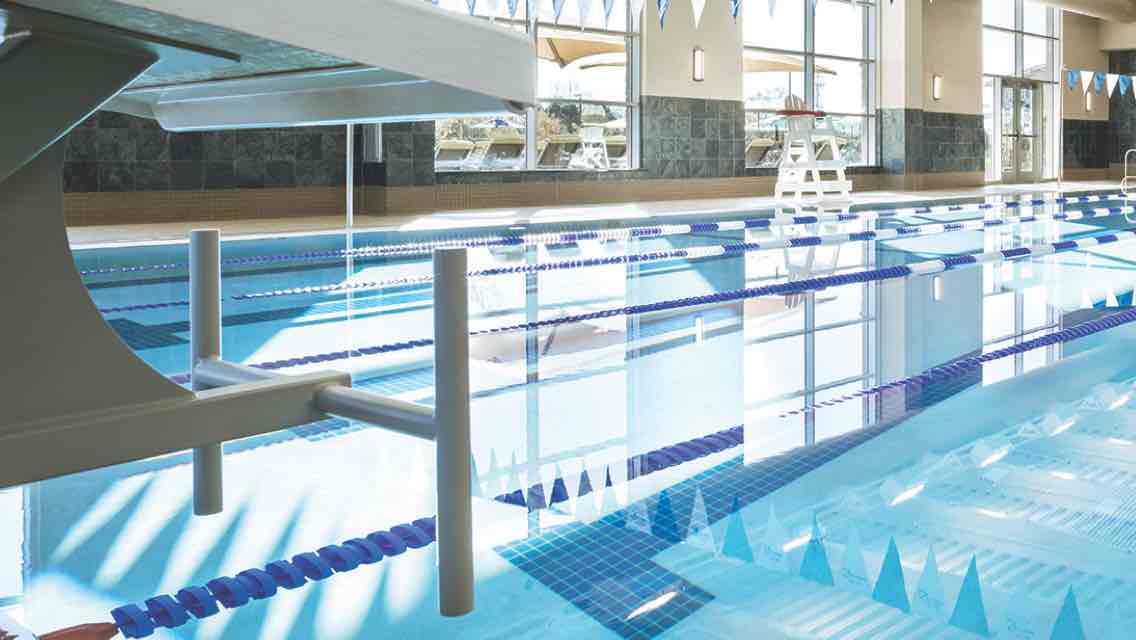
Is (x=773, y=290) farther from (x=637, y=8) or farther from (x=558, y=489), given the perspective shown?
(x=637, y=8)

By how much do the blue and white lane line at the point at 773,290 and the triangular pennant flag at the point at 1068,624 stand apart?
2.04 metres

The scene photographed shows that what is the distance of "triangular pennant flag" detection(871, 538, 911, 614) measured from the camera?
1600 mm

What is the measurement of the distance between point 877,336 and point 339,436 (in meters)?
2.15

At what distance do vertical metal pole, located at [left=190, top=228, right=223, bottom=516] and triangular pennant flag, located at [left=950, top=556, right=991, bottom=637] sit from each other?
44.4 inches

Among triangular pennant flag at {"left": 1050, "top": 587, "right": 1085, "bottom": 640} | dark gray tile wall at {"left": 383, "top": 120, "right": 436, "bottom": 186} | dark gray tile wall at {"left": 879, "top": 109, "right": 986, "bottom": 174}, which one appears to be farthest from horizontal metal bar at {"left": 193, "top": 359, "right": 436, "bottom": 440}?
dark gray tile wall at {"left": 879, "top": 109, "right": 986, "bottom": 174}

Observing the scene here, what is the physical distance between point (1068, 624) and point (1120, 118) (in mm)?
23474

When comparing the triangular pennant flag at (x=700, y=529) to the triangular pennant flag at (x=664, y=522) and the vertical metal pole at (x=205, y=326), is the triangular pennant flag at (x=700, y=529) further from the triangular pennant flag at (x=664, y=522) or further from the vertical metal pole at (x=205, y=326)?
the vertical metal pole at (x=205, y=326)

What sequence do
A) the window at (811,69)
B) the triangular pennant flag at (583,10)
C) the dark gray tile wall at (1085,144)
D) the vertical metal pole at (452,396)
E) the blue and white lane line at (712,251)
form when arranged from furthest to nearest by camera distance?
the dark gray tile wall at (1085,144) → the window at (811,69) → the triangular pennant flag at (583,10) → the blue and white lane line at (712,251) → the vertical metal pole at (452,396)

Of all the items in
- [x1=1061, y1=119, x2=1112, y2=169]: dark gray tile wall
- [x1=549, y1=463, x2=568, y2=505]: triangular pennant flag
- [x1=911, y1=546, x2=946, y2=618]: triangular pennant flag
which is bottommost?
[x1=911, y1=546, x2=946, y2=618]: triangular pennant flag

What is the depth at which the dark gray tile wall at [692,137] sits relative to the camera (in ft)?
45.0

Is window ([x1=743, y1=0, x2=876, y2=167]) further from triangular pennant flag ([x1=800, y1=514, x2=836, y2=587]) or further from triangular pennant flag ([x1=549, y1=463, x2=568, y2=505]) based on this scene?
triangular pennant flag ([x1=800, y1=514, x2=836, y2=587])

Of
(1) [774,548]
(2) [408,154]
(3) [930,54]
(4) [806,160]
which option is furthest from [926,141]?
(1) [774,548]

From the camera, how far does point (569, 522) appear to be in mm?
1993

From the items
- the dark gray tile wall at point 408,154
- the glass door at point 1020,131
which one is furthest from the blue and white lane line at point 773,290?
the glass door at point 1020,131
